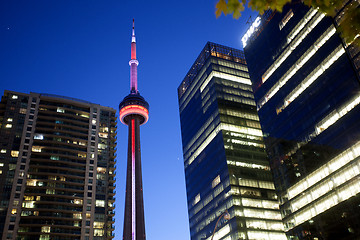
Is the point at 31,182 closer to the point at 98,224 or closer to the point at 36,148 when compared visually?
the point at 36,148

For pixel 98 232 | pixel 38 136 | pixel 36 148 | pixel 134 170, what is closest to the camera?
pixel 98 232

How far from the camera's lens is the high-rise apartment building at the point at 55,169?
13238 centimetres

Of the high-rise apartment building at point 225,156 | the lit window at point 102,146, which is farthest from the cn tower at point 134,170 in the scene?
the high-rise apartment building at point 225,156

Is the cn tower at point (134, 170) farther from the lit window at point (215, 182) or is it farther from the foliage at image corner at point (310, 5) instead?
the foliage at image corner at point (310, 5)

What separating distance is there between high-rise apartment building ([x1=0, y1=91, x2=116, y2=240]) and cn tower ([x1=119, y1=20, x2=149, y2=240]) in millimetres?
7223

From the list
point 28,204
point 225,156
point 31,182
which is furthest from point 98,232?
point 225,156

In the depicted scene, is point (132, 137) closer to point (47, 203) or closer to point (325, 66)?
point (47, 203)

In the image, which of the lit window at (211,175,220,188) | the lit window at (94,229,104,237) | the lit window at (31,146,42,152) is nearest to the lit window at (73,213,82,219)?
the lit window at (94,229,104,237)

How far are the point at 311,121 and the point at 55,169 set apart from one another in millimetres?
100159

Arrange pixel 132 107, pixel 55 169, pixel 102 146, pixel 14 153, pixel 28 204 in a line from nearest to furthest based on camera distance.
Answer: pixel 28 204, pixel 14 153, pixel 55 169, pixel 102 146, pixel 132 107

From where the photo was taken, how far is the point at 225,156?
400 feet

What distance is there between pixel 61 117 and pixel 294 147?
341 ft

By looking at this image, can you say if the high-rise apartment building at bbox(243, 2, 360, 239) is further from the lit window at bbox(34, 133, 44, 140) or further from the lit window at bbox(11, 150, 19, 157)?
the lit window at bbox(11, 150, 19, 157)

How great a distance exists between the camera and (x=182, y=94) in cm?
16988
